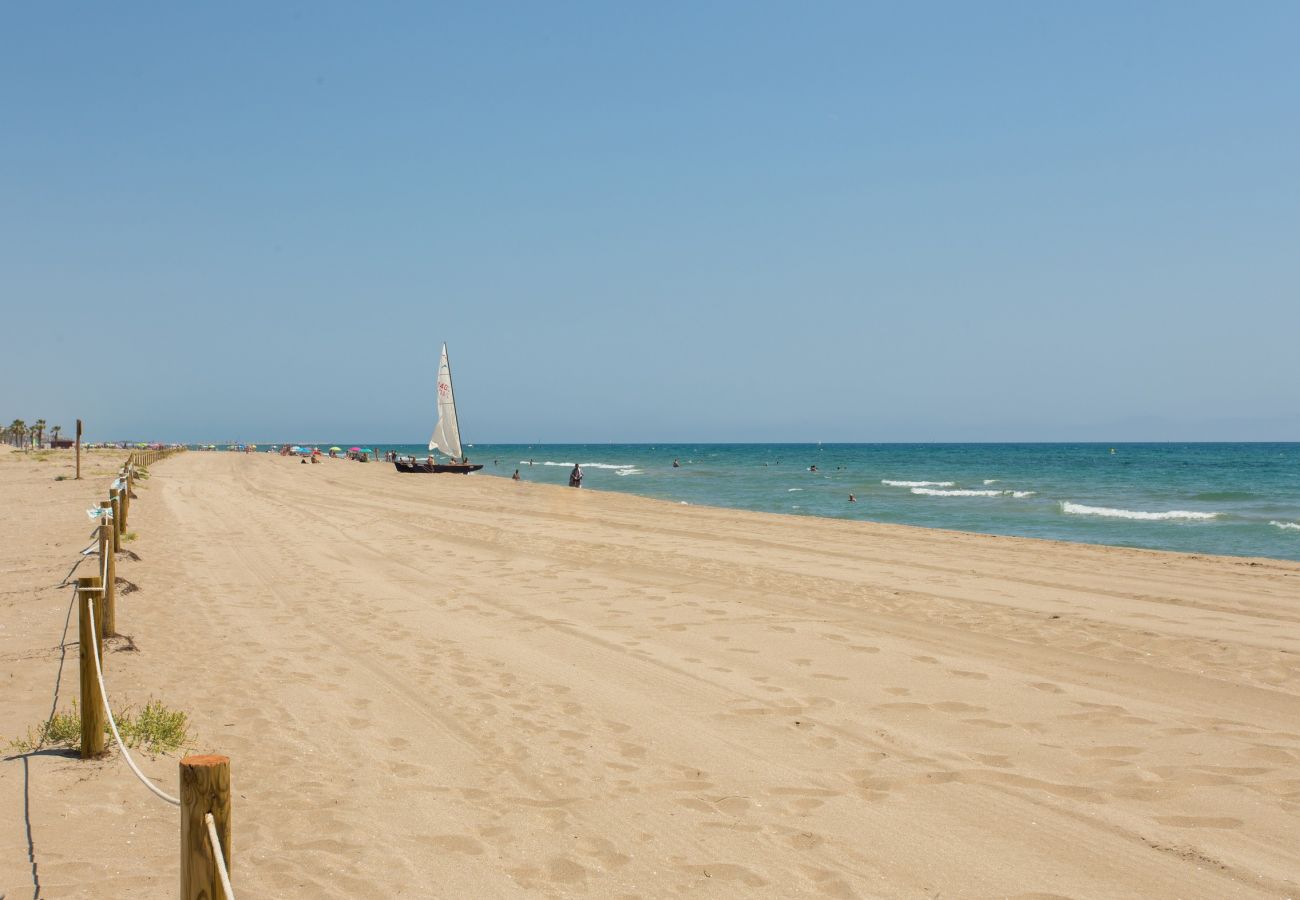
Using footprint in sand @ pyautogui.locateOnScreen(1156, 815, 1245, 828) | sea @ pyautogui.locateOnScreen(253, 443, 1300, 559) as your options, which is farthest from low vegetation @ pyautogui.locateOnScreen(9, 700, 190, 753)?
sea @ pyautogui.locateOnScreen(253, 443, 1300, 559)

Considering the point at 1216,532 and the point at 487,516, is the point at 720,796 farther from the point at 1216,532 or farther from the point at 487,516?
the point at 1216,532

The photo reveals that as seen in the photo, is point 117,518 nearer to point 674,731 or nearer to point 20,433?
point 674,731

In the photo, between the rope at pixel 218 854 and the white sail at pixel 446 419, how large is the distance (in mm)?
51216

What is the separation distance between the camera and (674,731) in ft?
21.5

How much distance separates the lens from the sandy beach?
443cm

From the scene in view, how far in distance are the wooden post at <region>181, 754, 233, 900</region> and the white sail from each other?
168 feet

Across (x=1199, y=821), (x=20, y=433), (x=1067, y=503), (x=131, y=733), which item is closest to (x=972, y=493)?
(x=1067, y=503)

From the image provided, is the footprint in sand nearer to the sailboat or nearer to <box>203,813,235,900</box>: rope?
<box>203,813,235,900</box>: rope

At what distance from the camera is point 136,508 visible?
2177 cm

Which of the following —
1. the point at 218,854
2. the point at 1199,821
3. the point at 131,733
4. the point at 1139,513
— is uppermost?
the point at 218,854

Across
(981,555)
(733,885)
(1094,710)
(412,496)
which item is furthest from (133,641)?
(412,496)

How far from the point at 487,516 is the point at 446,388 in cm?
3085

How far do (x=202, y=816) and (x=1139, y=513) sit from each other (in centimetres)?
3696

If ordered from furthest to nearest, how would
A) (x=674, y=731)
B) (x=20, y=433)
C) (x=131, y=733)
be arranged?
(x=20, y=433)
(x=674, y=731)
(x=131, y=733)
